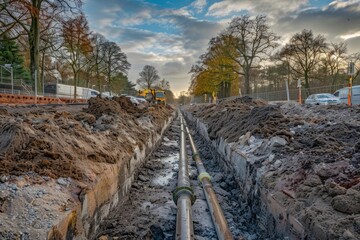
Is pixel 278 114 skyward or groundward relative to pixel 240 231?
skyward

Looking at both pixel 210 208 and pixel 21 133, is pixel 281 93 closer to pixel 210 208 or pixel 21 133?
pixel 210 208

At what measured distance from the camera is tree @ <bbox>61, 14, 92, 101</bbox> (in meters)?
21.0

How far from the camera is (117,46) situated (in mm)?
45000

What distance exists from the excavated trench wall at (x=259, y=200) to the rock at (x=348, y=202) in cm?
38

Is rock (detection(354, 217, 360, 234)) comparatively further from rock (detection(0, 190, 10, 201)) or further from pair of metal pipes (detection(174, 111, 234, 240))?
rock (detection(0, 190, 10, 201))

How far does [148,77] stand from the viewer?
69.2 metres

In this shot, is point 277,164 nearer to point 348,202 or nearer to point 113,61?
point 348,202

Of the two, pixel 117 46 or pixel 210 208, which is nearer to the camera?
pixel 210 208

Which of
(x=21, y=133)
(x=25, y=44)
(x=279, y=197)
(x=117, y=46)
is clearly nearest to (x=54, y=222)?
(x=21, y=133)

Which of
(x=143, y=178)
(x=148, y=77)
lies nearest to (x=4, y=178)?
(x=143, y=178)

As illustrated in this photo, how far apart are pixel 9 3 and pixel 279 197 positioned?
1815 centimetres

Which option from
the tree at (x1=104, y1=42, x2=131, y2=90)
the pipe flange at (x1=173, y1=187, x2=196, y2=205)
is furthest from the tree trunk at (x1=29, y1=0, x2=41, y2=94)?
the tree at (x1=104, y1=42, x2=131, y2=90)

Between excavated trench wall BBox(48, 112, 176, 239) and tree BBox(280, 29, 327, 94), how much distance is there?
31.7 metres

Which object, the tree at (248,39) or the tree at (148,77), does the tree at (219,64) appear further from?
the tree at (148,77)
